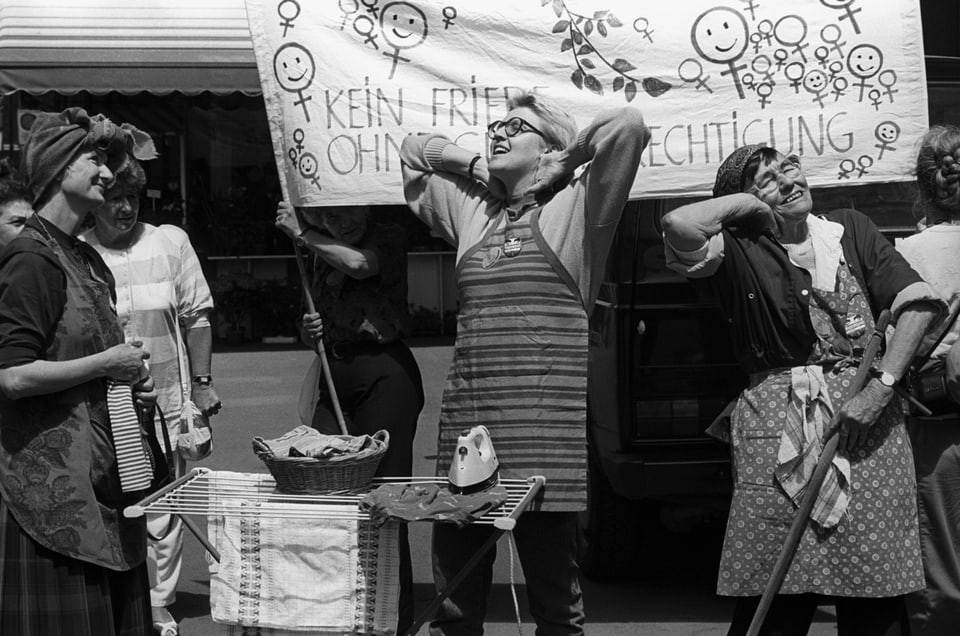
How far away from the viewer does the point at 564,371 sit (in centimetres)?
394

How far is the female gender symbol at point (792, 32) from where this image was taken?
A: 15.6ft

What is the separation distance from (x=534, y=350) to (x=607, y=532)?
93.1 inches

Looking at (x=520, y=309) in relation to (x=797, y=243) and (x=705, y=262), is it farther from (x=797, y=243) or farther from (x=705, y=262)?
(x=797, y=243)

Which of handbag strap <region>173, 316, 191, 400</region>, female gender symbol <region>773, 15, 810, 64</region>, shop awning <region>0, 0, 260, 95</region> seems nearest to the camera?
female gender symbol <region>773, 15, 810, 64</region>

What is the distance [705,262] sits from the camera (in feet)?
12.9

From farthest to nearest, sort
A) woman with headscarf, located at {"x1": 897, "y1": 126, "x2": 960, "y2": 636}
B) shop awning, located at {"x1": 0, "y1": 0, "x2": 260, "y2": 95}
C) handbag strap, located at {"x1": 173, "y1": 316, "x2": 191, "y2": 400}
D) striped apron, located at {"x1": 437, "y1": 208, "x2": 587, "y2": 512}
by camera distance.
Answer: shop awning, located at {"x1": 0, "y1": 0, "x2": 260, "y2": 95}, handbag strap, located at {"x1": 173, "y1": 316, "x2": 191, "y2": 400}, woman with headscarf, located at {"x1": 897, "y1": 126, "x2": 960, "y2": 636}, striped apron, located at {"x1": 437, "y1": 208, "x2": 587, "y2": 512}

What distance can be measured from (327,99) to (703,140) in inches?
55.6

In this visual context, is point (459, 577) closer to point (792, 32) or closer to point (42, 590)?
point (42, 590)

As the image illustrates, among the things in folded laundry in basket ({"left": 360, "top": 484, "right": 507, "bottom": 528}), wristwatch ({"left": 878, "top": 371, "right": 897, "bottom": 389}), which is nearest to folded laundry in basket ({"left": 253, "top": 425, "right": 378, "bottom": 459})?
folded laundry in basket ({"left": 360, "top": 484, "right": 507, "bottom": 528})

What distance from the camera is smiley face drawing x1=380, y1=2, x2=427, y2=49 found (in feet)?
16.0

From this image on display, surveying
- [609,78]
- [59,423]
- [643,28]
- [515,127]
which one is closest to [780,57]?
[643,28]

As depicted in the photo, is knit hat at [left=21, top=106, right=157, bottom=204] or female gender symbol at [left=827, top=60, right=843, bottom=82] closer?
knit hat at [left=21, top=106, right=157, bottom=204]

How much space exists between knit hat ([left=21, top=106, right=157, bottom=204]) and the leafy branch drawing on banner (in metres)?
1.75

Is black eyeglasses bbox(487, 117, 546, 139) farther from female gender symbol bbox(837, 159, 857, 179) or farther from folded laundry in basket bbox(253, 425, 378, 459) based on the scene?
female gender symbol bbox(837, 159, 857, 179)
